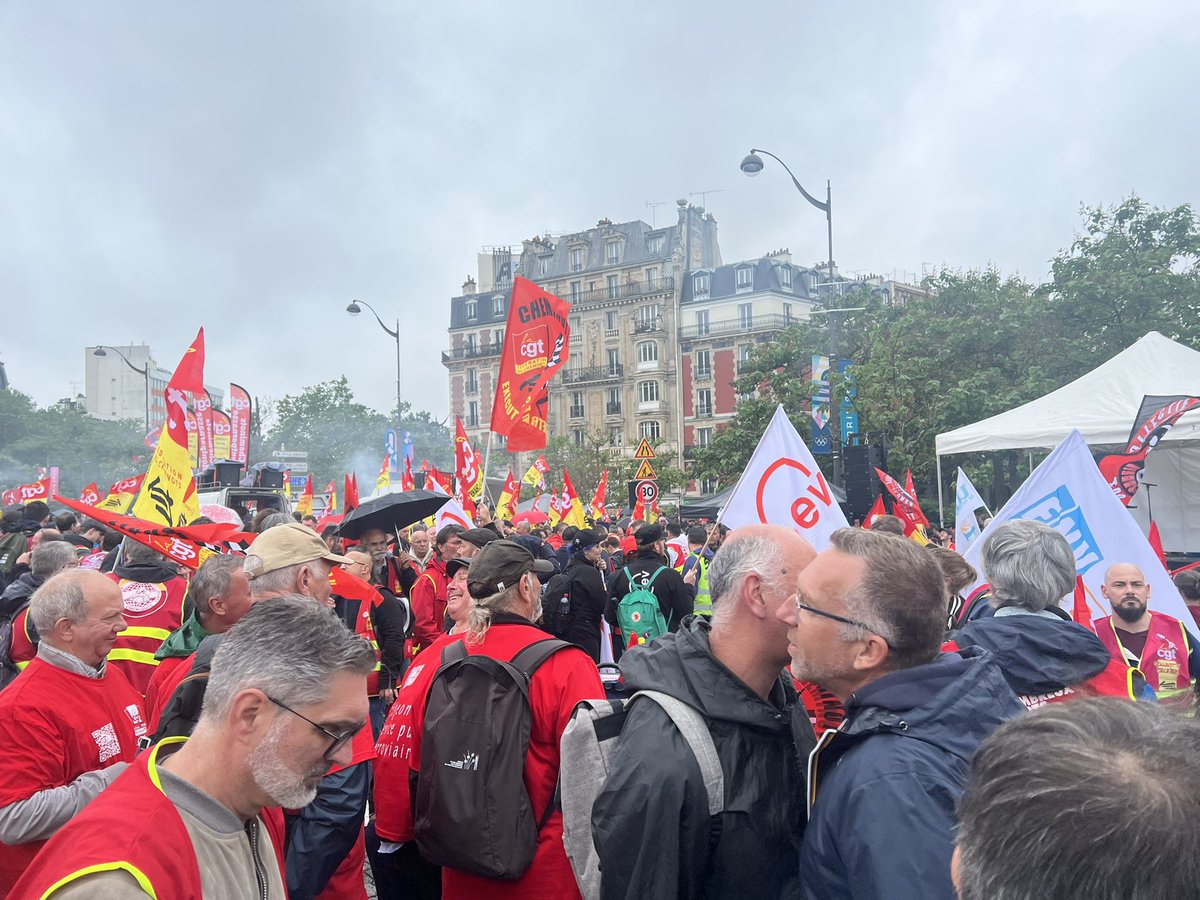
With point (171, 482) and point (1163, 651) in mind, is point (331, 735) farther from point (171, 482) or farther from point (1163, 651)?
point (171, 482)

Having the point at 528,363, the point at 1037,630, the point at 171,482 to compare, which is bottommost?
the point at 1037,630

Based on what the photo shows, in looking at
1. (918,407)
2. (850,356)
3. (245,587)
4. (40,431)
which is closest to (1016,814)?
(245,587)

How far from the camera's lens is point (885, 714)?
1927 mm

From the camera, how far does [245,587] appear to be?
12.5ft

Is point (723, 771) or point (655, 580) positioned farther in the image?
point (655, 580)

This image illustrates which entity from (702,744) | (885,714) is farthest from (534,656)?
(885,714)

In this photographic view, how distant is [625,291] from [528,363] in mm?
64406

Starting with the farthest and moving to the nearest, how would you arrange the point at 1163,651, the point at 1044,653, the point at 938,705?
the point at 1163,651 → the point at 1044,653 → the point at 938,705

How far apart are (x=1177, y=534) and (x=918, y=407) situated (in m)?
11.6

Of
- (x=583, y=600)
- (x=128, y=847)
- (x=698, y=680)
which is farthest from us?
(x=583, y=600)

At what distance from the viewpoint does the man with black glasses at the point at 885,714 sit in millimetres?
1738

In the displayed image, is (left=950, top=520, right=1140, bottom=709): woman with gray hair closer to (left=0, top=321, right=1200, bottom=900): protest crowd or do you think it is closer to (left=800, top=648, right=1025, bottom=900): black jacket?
(left=0, top=321, right=1200, bottom=900): protest crowd

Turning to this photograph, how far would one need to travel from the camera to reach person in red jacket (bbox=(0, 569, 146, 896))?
292cm

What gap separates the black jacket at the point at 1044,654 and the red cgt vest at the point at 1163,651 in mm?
1793
